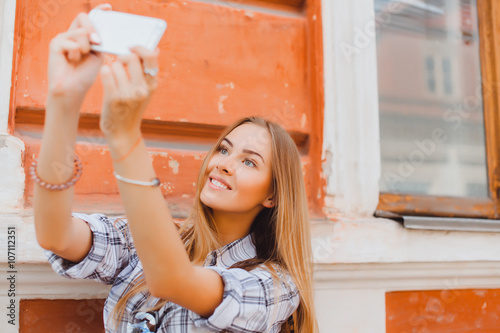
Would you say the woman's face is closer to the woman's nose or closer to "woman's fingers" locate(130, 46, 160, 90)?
the woman's nose

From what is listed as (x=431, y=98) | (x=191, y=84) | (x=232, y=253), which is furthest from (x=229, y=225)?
(x=431, y=98)

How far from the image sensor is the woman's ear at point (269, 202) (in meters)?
1.58

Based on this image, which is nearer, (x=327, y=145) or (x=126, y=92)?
(x=126, y=92)

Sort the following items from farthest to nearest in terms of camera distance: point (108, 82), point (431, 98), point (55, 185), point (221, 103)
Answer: point (431, 98) → point (221, 103) → point (55, 185) → point (108, 82)

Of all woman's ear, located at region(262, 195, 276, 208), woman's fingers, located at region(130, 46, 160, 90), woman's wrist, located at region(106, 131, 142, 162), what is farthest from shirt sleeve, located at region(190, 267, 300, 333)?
woman's fingers, located at region(130, 46, 160, 90)

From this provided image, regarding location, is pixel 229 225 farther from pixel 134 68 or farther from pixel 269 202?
pixel 134 68

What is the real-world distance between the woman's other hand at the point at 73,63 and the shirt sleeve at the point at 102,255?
505mm

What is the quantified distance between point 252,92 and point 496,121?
139 centimetres

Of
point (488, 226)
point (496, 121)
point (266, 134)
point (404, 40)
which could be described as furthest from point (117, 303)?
point (496, 121)

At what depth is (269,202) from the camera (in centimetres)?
159

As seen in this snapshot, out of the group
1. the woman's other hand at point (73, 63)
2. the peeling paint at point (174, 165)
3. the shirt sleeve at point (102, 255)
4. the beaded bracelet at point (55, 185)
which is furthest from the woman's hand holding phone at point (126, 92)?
the peeling paint at point (174, 165)

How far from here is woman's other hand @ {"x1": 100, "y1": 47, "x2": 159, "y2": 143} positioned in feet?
2.80

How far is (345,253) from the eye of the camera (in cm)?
189

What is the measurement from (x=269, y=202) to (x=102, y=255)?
579mm
